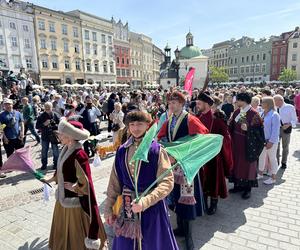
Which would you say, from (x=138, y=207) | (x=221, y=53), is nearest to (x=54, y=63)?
(x=138, y=207)

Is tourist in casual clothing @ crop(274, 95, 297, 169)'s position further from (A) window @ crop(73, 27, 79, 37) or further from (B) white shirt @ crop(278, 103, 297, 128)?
(A) window @ crop(73, 27, 79, 37)

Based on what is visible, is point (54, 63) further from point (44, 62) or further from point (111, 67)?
point (111, 67)

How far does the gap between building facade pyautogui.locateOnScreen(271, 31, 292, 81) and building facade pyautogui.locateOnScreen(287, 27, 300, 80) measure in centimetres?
98

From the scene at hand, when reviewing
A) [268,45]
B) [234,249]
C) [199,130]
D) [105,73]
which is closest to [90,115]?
[199,130]

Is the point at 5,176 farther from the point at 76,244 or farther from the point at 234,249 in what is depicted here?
the point at 234,249

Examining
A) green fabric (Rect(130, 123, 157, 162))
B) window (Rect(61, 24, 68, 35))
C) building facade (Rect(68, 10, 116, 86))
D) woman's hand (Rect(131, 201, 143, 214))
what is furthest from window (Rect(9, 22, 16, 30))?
woman's hand (Rect(131, 201, 143, 214))

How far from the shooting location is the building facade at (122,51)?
193 ft

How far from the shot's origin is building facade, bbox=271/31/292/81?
63906 mm

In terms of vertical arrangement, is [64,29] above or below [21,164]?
above

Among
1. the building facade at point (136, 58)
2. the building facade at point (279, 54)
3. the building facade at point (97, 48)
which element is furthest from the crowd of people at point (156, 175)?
the building facade at point (279, 54)

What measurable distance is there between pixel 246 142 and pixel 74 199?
3415mm

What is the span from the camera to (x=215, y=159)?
4074mm

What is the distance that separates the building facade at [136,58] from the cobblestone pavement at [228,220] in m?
61.7

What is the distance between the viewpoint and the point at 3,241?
3670 mm
